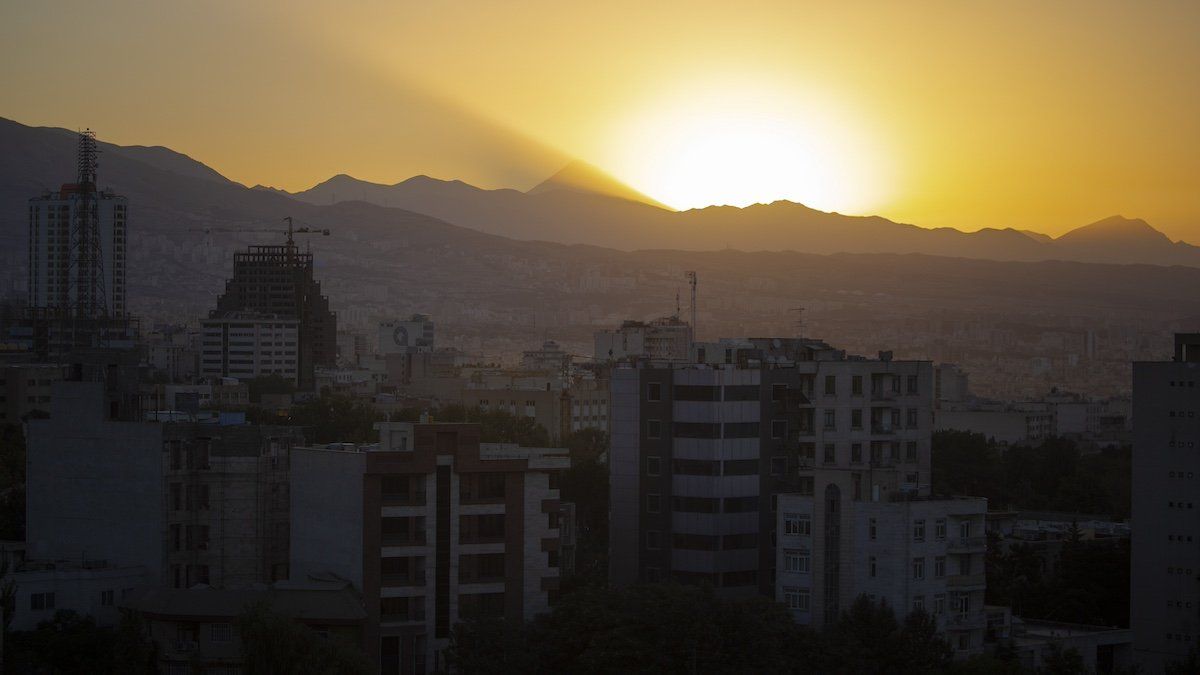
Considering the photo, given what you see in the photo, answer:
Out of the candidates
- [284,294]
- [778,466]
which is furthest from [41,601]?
[284,294]

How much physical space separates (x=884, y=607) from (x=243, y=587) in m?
12.3

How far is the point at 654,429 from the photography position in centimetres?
4103

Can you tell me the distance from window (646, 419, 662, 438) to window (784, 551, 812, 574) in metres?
5.85

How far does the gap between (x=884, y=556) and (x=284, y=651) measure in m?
11.4

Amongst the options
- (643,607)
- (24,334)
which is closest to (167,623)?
(643,607)

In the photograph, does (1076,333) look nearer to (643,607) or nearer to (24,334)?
(24,334)

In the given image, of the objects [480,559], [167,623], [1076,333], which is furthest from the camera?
[1076,333]

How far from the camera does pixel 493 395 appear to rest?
94625 mm

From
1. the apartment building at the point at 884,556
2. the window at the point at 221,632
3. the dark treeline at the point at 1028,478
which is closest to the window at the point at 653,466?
the apartment building at the point at 884,556

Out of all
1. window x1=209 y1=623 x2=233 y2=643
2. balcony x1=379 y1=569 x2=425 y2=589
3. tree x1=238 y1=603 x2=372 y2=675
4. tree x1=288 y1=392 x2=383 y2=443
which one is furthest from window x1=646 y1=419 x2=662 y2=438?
tree x1=288 y1=392 x2=383 y2=443

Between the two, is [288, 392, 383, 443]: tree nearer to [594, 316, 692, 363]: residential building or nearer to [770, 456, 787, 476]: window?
[770, 456, 787, 476]: window

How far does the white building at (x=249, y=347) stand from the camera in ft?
483

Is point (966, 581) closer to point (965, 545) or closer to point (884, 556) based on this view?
point (965, 545)

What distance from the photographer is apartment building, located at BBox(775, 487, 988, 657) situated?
3444cm
